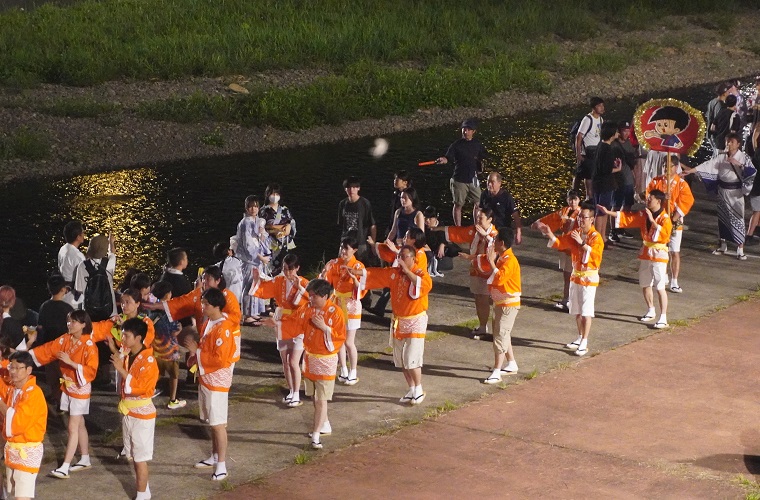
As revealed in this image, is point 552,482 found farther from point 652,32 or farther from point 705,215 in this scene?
point 652,32

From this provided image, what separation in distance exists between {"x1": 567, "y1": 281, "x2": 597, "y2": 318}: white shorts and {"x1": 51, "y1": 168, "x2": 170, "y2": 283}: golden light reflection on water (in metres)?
7.56

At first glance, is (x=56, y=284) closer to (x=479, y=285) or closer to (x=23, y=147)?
(x=479, y=285)

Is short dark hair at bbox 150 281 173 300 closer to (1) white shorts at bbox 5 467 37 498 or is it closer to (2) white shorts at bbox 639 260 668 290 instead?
(1) white shorts at bbox 5 467 37 498

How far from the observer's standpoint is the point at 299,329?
12172 millimetres

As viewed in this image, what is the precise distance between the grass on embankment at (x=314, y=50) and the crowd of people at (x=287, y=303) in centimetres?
1385

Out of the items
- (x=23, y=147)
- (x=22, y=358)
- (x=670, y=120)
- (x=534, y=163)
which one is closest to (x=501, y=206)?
(x=670, y=120)

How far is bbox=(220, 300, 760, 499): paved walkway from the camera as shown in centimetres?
1092

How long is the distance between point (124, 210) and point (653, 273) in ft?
37.1

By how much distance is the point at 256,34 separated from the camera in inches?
1404

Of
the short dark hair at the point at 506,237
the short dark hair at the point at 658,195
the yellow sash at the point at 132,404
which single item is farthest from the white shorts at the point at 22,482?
the short dark hair at the point at 658,195

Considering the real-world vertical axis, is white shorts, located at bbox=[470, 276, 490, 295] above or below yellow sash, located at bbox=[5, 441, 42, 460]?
above

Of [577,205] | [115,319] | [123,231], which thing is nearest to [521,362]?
[577,205]

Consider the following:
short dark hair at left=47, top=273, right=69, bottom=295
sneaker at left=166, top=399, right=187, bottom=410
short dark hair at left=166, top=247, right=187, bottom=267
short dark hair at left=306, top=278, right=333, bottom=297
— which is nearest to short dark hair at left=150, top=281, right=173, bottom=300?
short dark hair at left=166, top=247, right=187, bottom=267

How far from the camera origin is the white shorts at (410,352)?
1254 cm
